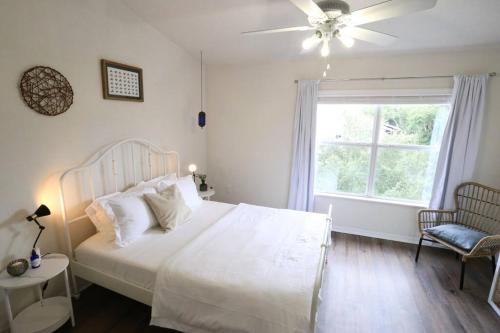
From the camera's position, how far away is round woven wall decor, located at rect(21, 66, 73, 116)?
5.87ft

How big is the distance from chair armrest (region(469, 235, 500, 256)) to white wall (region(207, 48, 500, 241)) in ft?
3.00

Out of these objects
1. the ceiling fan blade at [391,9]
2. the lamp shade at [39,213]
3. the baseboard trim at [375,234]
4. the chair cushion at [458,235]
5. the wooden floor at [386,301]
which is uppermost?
the ceiling fan blade at [391,9]

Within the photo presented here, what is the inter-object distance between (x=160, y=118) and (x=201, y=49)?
43.1 inches

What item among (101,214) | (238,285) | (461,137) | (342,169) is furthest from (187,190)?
(461,137)

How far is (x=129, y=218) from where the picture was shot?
210 centimetres

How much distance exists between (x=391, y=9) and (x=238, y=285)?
1.79m

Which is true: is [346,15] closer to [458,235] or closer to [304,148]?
[304,148]

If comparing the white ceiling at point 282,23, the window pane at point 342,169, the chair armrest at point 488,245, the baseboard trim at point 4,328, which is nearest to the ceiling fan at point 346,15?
the white ceiling at point 282,23

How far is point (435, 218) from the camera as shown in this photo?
3016mm

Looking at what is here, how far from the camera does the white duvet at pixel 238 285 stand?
4.76 ft

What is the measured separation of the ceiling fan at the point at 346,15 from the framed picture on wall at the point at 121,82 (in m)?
1.77

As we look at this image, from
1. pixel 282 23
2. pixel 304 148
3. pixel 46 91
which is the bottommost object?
pixel 304 148

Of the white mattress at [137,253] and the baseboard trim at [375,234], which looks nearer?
the white mattress at [137,253]

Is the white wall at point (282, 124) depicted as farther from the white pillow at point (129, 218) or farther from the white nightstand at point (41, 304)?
the white nightstand at point (41, 304)
